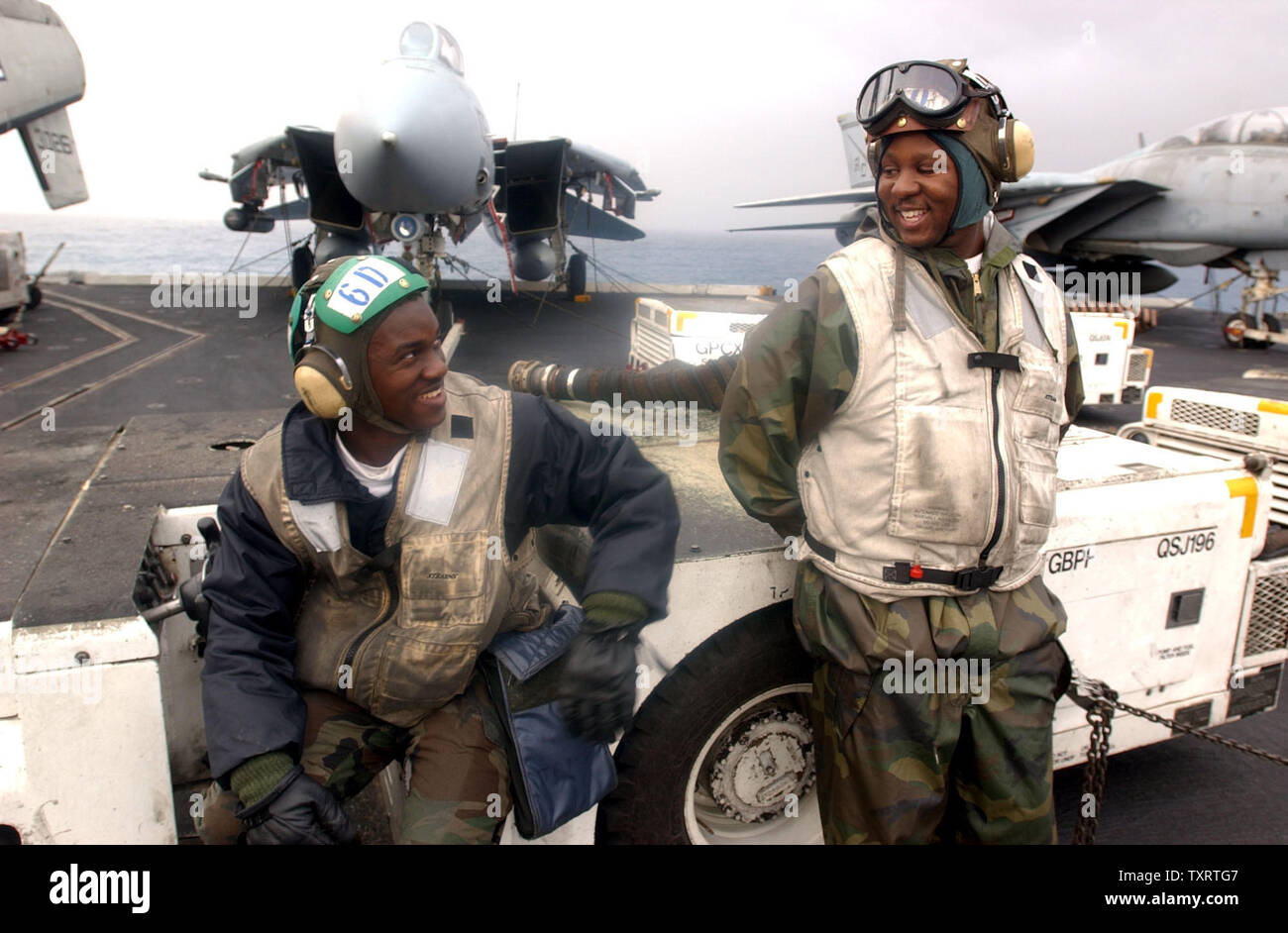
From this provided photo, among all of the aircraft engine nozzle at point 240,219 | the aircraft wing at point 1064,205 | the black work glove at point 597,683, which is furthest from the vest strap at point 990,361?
the aircraft engine nozzle at point 240,219

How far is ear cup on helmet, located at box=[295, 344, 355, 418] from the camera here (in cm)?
171

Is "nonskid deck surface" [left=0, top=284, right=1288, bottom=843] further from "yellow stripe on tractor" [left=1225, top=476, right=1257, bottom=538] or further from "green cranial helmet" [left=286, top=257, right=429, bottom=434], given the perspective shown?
"yellow stripe on tractor" [left=1225, top=476, right=1257, bottom=538]

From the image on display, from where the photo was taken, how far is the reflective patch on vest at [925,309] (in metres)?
1.95

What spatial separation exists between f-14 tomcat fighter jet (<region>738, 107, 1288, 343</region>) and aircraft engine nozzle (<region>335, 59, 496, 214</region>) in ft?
21.7

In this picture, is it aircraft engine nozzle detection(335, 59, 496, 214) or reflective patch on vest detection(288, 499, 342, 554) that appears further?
aircraft engine nozzle detection(335, 59, 496, 214)

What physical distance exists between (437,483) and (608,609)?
0.46m

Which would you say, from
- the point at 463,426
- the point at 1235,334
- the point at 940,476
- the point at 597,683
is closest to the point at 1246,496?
the point at 940,476

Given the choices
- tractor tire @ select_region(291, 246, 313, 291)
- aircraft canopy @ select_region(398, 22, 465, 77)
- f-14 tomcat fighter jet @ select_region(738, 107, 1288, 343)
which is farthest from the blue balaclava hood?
tractor tire @ select_region(291, 246, 313, 291)

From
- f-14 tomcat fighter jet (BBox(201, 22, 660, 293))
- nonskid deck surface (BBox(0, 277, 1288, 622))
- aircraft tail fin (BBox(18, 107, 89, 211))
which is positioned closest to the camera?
nonskid deck surface (BBox(0, 277, 1288, 622))

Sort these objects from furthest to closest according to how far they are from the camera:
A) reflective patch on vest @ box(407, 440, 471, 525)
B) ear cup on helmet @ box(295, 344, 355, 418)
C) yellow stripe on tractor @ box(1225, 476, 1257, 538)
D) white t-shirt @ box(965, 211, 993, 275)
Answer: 1. yellow stripe on tractor @ box(1225, 476, 1257, 538)
2. white t-shirt @ box(965, 211, 993, 275)
3. reflective patch on vest @ box(407, 440, 471, 525)
4. ear cup on helmet @ box(295, 344, 355, 418)

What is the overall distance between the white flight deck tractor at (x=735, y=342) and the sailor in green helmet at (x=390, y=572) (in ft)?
3.59

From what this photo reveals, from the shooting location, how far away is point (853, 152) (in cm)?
2469
